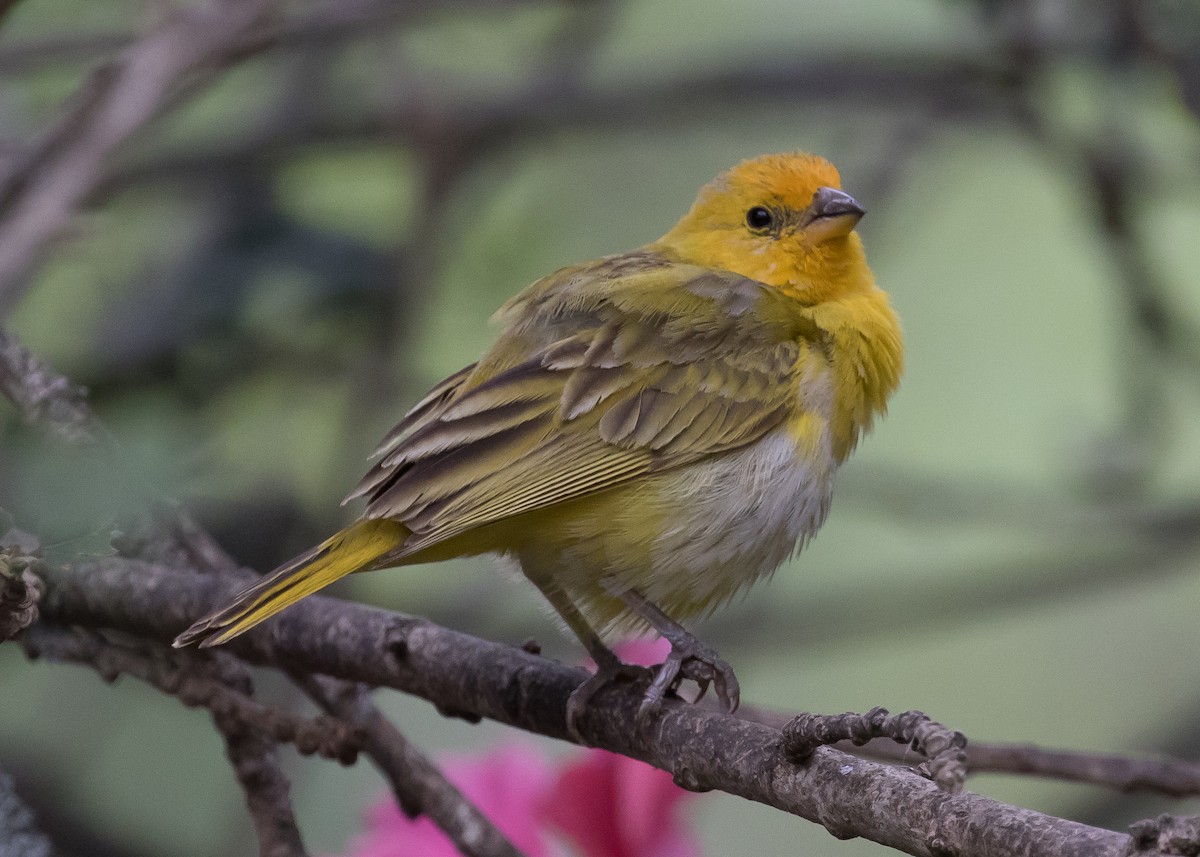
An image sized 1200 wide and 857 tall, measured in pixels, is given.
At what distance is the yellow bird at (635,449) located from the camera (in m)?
2.63

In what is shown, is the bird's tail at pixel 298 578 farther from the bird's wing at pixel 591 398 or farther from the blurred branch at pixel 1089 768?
the blurred branch at pixel 1089 768

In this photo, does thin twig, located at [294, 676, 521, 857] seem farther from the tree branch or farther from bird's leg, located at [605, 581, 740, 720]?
bird's leg, located at [605, 581, 740, 720]

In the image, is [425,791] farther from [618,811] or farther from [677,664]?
[677,664]

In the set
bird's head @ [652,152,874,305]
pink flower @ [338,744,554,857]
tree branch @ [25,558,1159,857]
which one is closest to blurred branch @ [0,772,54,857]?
tree branch @ [25,558,1159,857]

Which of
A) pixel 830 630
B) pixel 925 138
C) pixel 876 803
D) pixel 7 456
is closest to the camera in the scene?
pixel 876 803

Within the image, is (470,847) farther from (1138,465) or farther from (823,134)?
(823,134)

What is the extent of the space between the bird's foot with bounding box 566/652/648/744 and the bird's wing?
0.29 metres

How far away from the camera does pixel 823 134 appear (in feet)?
20.3

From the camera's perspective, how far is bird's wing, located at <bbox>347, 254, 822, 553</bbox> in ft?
8.73

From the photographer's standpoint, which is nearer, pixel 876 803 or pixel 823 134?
pixel 876 803

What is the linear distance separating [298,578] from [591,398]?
754 millimetres

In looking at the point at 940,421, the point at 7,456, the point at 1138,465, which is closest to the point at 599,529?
the point at 7,456

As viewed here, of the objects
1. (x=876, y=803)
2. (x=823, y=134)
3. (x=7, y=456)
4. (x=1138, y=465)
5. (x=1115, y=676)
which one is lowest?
(x=876, y=803)

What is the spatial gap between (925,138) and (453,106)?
64.4 inches
